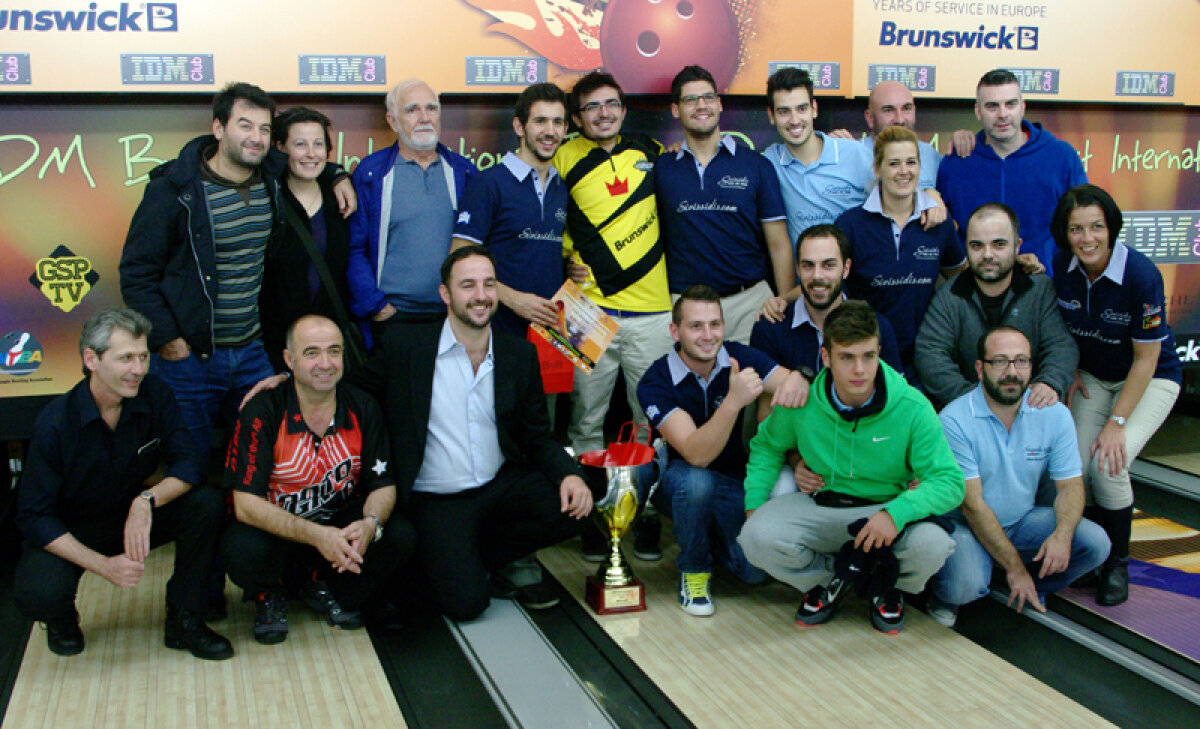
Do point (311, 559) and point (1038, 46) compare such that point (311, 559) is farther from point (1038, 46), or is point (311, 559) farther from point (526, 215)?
point (1038, 46)

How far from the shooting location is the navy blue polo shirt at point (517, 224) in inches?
144

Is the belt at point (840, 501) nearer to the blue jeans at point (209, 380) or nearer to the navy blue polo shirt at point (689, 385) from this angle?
the navy blue polo shirt at point (689, 385)

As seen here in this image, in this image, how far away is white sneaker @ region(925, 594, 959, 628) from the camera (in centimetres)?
314

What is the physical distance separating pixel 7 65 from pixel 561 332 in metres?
2.21

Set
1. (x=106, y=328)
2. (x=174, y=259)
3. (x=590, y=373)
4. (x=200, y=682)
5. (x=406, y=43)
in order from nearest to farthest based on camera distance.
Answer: (x=200, y=682) < (x=106, y=328) < (x=174, y=259) < (x=590, y=373) < (x=406, y=43)

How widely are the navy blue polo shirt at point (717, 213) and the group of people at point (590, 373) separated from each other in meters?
0.01

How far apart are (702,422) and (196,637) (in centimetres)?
171

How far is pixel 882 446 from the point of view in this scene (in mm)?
3076

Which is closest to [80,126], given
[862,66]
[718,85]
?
[718,85]

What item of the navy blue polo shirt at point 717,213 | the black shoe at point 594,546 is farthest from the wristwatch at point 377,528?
the navy blue polo shirt at point 717,213

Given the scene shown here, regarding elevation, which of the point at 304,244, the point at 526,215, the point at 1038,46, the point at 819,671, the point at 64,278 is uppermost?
the point at 1038,46

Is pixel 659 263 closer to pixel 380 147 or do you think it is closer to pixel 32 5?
pixel 380 147

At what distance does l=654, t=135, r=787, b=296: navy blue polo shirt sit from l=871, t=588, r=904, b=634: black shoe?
1.32 meters

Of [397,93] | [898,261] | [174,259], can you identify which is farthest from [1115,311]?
[174,259]
